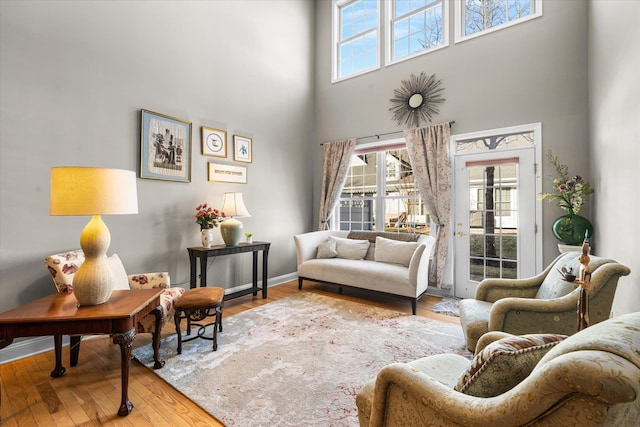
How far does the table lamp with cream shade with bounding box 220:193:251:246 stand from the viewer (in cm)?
376

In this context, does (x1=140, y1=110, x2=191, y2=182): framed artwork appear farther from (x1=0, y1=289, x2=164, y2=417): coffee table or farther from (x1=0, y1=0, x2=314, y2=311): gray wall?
(x1=0, y1=289, x2=164, y2=417): coffee table

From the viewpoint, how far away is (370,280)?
3.80 m

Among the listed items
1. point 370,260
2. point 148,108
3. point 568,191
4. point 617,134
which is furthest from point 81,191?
point 568,191

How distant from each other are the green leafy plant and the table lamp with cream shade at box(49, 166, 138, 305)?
153 inches

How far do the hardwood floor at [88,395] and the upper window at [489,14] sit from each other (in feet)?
16.8

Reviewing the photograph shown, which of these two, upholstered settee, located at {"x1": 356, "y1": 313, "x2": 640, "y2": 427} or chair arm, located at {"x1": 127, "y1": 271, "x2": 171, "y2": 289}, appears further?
chair arm, located at {"x1": 127, "y1": 271, "x2": 171, "y2": 289}

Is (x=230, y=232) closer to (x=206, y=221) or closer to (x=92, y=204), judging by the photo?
(x=206, y=221)

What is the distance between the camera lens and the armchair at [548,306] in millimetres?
1716

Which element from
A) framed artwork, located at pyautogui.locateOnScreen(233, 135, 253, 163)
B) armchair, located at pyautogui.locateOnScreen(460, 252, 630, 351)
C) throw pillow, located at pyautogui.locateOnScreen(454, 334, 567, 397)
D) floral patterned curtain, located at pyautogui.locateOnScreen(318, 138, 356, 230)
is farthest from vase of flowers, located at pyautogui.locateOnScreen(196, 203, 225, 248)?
throw pillow, located at pyautogui.locateOnScreen(454, 334, 567, 397)

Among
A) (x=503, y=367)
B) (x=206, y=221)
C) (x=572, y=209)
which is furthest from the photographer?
(x=206, y=221)

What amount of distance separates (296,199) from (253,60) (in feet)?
7.49

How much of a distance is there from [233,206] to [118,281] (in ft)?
5.28

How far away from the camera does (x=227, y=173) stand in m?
4.20

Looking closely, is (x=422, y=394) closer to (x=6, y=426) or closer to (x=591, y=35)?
(x=6, y=426)
